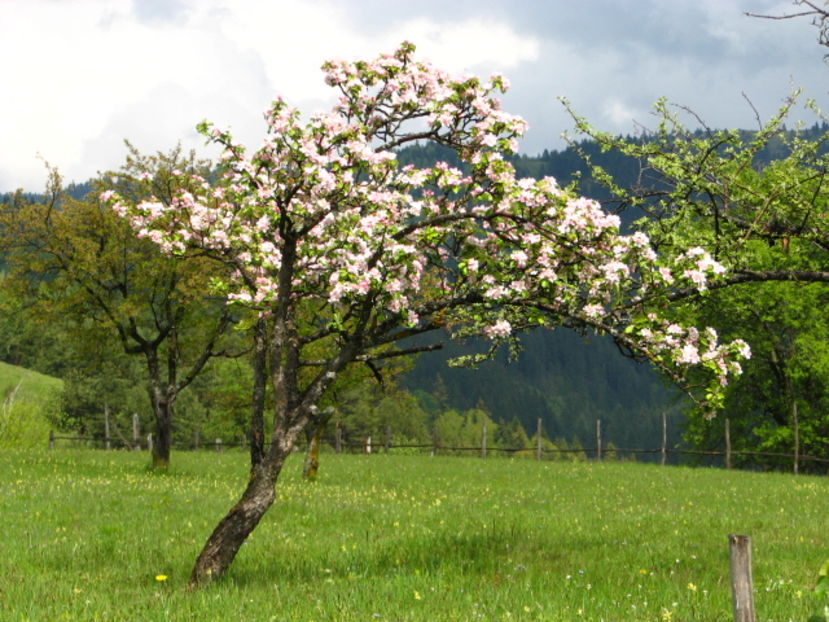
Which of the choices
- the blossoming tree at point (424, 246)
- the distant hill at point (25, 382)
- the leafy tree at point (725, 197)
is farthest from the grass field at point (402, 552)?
the distant hill at point (25, 382)

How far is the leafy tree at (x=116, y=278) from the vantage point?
2934 centimetres

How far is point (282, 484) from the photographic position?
26328 mm

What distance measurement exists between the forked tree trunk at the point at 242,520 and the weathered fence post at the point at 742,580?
19.7ft

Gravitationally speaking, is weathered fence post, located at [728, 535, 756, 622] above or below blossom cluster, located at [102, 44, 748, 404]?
below

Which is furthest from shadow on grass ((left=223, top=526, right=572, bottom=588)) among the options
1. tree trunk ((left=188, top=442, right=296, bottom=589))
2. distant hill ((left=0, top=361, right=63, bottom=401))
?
distant hill ((left=0, top=361, right=63, bottom=401))

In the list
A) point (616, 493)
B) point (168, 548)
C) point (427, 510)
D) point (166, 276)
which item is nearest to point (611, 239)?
point (168, 548)

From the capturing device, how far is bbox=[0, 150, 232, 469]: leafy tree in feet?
96.3

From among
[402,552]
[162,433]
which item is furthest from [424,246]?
[162,433]

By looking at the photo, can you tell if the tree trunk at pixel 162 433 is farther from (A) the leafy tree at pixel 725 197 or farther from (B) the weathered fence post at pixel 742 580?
(B) the weathered fence post at pixel 742 580

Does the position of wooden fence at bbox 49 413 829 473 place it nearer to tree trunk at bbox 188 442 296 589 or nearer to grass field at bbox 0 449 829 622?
grass field at bbox 0 449 829 622

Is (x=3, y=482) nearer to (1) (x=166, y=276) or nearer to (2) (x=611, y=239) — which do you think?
(1) (x=166, y=276)

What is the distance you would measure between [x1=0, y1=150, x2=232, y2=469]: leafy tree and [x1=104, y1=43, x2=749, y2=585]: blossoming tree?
17.9 m

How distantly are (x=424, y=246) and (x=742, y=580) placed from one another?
619 cm

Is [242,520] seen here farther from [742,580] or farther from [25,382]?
[25,382]
